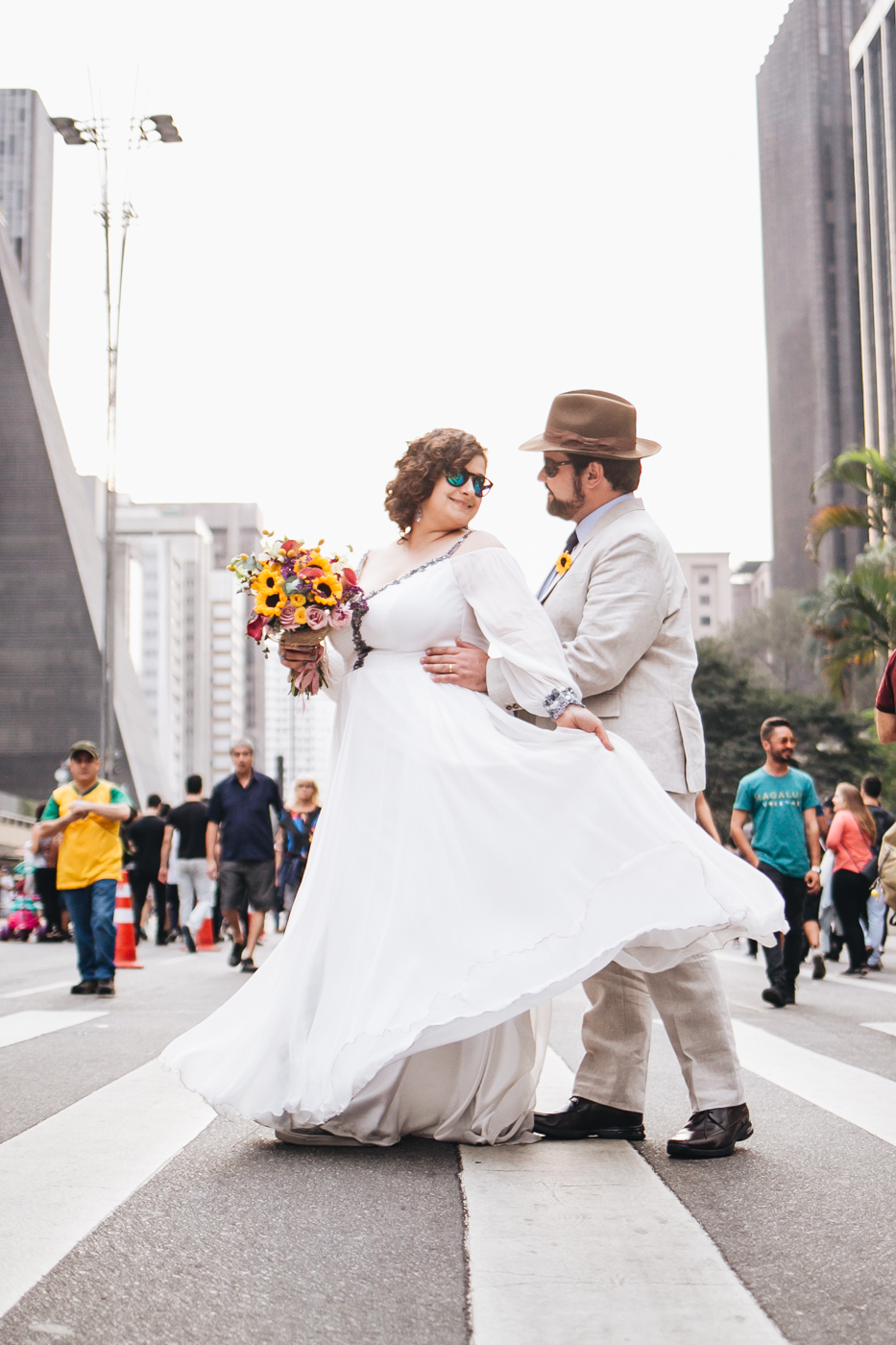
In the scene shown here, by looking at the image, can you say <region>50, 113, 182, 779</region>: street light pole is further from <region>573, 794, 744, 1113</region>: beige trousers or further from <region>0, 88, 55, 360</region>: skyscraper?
<region>0, 88, 55, 360</region>: skyscraper

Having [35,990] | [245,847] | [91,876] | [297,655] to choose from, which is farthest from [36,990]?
[297,655]

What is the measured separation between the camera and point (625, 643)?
4.20m

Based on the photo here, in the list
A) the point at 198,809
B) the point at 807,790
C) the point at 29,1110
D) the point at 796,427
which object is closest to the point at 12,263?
the point at 198,809

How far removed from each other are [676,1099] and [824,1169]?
4.67 feet

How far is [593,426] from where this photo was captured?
4.48 m

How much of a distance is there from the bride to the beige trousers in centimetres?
22

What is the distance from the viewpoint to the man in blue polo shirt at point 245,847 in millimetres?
12875

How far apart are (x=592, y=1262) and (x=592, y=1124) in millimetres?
1401

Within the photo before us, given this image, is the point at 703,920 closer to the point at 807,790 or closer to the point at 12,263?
the point at 807,790

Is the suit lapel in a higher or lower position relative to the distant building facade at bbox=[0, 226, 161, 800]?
lower

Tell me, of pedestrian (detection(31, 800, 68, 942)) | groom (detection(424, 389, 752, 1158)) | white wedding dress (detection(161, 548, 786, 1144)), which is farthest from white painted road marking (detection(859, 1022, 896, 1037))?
pedestrian (detection(31, 800, 68, 942))

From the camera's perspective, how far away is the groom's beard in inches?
180

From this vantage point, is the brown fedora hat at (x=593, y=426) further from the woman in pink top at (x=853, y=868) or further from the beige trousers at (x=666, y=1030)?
the woman in pink top at (x=853, y=868)

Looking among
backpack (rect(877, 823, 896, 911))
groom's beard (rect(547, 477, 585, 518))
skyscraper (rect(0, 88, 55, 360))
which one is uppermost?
skyscraper (rect(0, 88, 55, 360))
